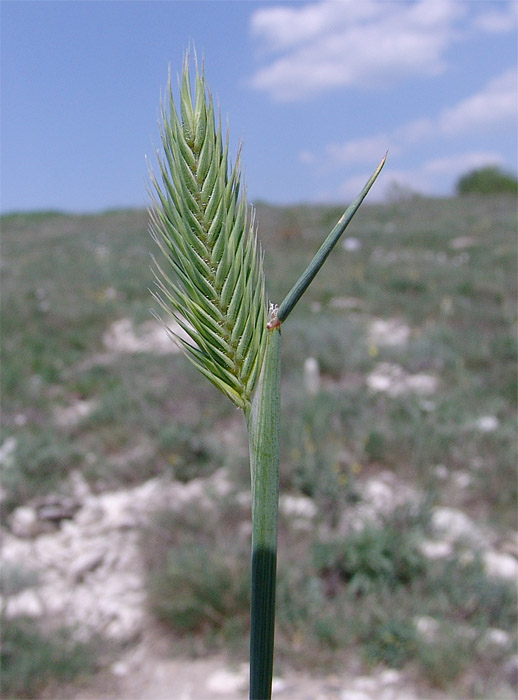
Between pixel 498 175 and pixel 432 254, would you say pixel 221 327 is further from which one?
pixel 498 175

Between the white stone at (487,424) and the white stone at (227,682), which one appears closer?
the white stone at (227,682)

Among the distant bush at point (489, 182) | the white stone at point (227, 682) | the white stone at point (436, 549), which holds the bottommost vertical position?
the white stone at point (227, 682)

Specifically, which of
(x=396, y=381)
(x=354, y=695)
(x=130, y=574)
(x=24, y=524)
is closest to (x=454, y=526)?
(x=354, y=695)

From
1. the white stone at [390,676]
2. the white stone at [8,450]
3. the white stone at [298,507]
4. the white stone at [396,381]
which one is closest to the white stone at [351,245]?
the white stone at [396,381]

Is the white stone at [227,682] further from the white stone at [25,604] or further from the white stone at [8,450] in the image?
the white stone at [8,450]

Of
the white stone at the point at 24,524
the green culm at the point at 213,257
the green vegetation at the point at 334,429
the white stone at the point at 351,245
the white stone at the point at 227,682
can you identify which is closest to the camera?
the green culm at the point at 213,257

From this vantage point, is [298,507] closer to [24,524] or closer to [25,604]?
[25,604]

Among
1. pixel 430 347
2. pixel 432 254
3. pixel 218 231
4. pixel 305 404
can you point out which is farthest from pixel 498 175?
pixel 218 231

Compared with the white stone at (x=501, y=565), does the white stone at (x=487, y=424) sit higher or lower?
higher

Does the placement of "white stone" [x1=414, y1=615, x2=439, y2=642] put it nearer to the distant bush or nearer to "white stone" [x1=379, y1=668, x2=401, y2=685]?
"white stone" [x1=379, y1=668, x2=401, y2=685]
